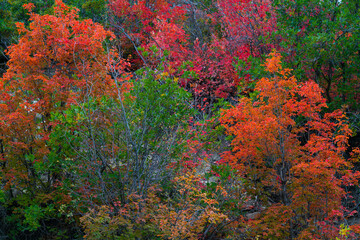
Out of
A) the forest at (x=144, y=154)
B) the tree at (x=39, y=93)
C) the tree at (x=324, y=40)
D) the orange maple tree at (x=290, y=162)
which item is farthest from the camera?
the tree at (x=324, y=40)

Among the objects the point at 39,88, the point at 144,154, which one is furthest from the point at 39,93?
the point at 144,154

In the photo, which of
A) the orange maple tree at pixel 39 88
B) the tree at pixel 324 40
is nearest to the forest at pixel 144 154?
the orange maple tree at pixel 39 88

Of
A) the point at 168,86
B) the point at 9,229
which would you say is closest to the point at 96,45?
the point at 168,86

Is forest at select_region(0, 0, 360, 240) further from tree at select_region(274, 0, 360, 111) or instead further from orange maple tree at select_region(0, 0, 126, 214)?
tree at select_region(274, 0, 360, 111)

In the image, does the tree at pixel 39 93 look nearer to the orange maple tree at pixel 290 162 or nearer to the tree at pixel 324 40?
the orange maple tree at pixel 290 162

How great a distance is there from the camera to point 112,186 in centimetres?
625

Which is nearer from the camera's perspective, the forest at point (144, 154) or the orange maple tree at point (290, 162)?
the forest at point (144, 154)

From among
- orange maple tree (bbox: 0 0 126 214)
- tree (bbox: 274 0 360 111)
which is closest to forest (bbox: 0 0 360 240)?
orange maple tree (bbox: 0 0 126 214)

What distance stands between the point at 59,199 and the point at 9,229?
1.91 m

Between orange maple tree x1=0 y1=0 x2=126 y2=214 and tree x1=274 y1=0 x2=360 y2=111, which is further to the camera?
tree x1=274 y1=0 x2=360 y2=111

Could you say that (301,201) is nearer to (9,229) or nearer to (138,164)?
(138,164)

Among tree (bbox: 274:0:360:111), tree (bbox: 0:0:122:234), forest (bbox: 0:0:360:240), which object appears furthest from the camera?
tree (bbox: 274:0:360:111)

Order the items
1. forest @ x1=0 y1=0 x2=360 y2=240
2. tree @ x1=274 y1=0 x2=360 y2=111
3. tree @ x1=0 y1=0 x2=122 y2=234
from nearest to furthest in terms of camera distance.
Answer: forest @ x1=0 y1=0 x2=360 y2=240, tree @ x1=0 y1=0 x2=122 y2=234, tree @ x1=274 y1=0 x2=360 y2=111

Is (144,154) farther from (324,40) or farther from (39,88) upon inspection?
(324,40)
